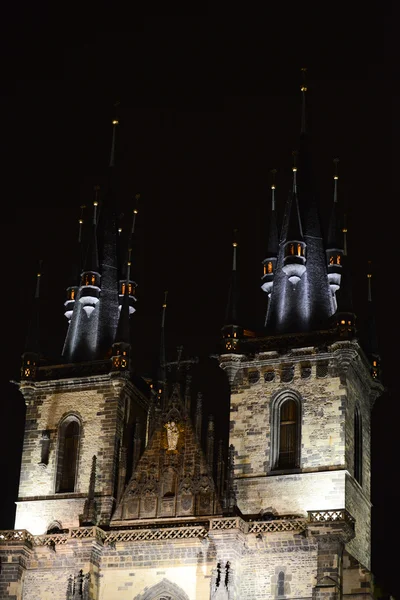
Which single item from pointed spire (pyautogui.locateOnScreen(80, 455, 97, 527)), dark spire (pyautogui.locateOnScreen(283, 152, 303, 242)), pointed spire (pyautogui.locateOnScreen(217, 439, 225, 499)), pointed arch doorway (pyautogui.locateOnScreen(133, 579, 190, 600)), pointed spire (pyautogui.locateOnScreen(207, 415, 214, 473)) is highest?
dark spire (pyautogui.locateOnScreen(283, 152, 303, 242))

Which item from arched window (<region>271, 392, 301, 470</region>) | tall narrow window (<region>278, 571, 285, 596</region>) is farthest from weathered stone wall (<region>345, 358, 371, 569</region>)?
tall narrow window (<region>278, 571, 285, 596</region>)

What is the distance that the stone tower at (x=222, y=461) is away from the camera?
53.2 meters

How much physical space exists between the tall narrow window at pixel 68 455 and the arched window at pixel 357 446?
9968 mm

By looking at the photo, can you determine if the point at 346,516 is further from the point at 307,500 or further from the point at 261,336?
the point at 261,336

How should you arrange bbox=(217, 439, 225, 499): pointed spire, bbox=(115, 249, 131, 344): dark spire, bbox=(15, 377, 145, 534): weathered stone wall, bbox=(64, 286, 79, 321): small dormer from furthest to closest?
bbox=(64, 286, 79, 321): small dormer
bbox=(115, 249, 131, 344): dark spire
bbox=(15, 377, 145, 534): weathered stone wall
bbox=(217, 439, 225, 499): pointed spire

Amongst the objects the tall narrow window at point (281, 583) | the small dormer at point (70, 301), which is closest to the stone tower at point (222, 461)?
the tall narrow window at point (281, 583)

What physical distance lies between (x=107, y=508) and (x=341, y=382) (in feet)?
30.3

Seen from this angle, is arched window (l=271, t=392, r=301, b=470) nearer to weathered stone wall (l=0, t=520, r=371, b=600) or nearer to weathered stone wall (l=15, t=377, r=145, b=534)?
weathered stone wall (l=0, t=520, r=371, b=600)

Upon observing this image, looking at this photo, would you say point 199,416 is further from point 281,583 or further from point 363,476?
point 281,583

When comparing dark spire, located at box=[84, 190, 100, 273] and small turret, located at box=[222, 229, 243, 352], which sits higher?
dark spire, located at box=[84, 190, 100, 273]

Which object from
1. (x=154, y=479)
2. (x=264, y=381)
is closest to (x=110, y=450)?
(x=154, y=479)

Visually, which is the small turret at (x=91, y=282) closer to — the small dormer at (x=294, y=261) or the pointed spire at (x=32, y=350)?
the pointed spire at (x=32, y=350)

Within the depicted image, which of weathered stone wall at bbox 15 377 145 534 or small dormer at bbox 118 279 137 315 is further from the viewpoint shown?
small dormer at bbox 118 279 137 315

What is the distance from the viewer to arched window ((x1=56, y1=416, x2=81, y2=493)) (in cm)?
5784
